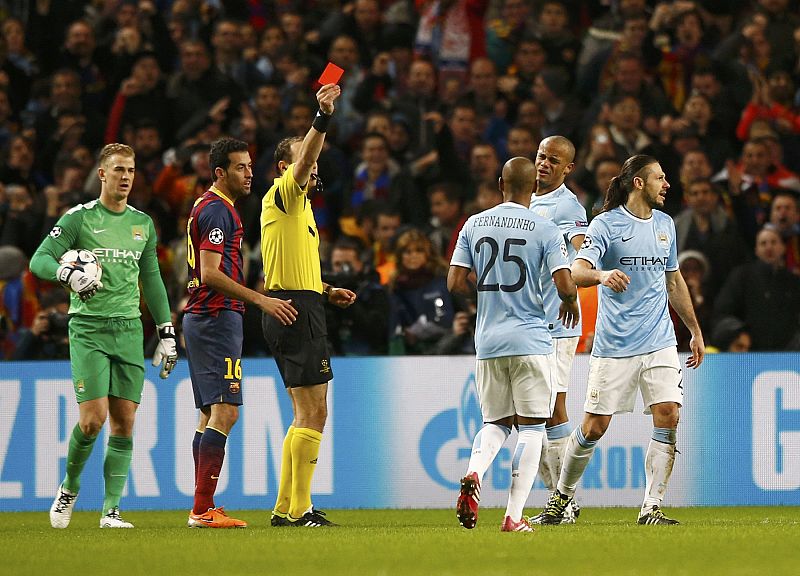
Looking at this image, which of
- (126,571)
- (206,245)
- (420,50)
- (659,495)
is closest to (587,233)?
(659,495)

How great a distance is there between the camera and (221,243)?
30.8ft

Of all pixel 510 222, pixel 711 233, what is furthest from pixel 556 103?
pixel 510 222

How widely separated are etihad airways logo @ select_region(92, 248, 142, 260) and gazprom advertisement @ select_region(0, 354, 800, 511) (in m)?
2.58

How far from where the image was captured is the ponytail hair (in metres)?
9.38

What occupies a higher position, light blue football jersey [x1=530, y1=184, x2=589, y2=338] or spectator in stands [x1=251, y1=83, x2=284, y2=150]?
spectator in stands [x1=251, y1=83, x2=284, y2=150]

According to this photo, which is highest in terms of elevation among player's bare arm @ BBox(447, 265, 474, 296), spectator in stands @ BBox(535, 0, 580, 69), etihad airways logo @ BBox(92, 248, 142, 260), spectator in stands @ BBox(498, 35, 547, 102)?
spectator in stands @ BBox(535, 0, 580, 69)

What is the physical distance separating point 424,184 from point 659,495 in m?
7.03

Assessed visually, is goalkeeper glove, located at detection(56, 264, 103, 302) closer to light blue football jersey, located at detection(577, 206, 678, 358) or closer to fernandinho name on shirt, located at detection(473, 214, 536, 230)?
fernandinho name on shirt, located at detection(473, 214, 536, 230)

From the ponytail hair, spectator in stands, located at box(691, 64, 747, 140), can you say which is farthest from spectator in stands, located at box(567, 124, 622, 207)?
the ponytail hair

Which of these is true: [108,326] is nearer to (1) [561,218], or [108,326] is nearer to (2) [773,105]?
(1) [561,218]

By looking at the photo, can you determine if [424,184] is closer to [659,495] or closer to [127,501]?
[127,501]

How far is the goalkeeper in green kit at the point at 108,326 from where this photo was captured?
960cm

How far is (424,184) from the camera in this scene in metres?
15.7

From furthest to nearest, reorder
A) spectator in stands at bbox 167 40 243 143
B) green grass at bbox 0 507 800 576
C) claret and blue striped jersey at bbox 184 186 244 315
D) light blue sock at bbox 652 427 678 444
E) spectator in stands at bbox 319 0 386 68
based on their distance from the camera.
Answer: spectator in stands at bbox 319 0 386 68, spectator in stands at bbox 167 40 243 143, claret and blue striped jersey at bbox 184 186 244 315, light blue sock at bbox 652 427 678 444, green grass at bbox 0 507 800 576
